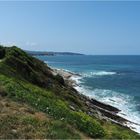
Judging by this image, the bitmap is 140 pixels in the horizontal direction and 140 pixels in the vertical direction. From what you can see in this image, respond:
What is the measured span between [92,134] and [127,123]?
22.9 metres

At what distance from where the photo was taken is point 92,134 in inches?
612

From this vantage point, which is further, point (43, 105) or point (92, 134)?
point (43, 105)

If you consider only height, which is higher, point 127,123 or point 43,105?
point 43,105

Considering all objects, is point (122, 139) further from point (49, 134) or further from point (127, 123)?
point (127, 123)

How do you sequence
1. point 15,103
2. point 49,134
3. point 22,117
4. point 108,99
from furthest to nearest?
1. point 108,99
2. point 15,103
3. point 22,117
4. point 49,134

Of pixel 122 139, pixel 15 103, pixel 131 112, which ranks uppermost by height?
pixel 15 103

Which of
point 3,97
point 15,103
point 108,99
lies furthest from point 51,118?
point 108,99

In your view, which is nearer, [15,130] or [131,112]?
[15,130]

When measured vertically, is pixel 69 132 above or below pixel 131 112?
above

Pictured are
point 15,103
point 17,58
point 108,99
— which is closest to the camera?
point 15,103

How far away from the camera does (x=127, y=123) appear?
3759 centimetres

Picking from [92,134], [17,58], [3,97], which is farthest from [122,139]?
[17,58]

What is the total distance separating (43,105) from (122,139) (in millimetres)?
Result: 4990

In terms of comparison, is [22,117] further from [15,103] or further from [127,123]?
[127,123]
